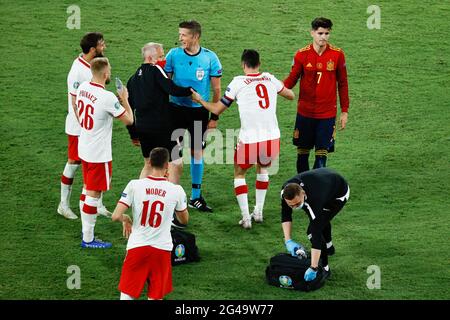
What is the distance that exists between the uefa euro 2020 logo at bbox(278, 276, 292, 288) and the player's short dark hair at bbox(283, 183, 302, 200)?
31.4 inches

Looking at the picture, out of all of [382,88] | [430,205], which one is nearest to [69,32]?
[382,88]

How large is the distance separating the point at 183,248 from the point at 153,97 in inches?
62.3

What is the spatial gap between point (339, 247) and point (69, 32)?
7.37 m

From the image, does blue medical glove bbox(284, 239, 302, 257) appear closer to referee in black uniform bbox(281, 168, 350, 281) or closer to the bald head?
referee in black uniform bbox(281, 168, 350, 281)

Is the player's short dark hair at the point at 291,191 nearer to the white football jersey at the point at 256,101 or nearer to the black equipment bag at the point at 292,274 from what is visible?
the black equipment bag at the point at 292,274

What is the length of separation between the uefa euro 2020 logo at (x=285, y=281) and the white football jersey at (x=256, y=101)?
5.56 ft

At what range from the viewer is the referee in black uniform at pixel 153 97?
941cm

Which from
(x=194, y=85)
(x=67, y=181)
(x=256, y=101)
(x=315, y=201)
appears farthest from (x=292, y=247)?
(x=67, y=181)

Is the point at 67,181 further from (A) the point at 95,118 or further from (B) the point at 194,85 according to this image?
(B) the point at 194,85

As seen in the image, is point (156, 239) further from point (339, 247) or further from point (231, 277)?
point (339, 247)

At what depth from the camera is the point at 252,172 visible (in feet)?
37.4

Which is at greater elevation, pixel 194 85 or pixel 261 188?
pixel 194 85

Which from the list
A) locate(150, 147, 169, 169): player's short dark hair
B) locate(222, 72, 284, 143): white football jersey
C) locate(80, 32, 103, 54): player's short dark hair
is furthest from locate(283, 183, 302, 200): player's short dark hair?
locate(80, 32, 103, 54): player's short dark hair

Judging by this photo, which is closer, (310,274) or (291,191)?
(291,191)
